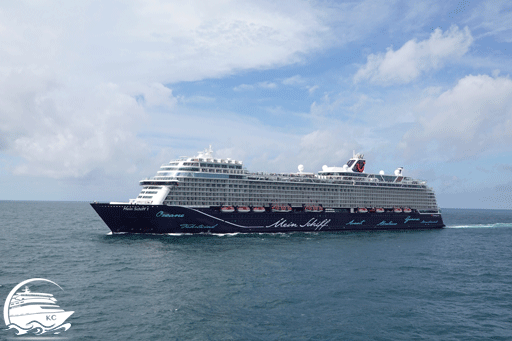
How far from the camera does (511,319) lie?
85.9ft

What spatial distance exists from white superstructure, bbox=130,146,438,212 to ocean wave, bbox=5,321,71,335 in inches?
1403

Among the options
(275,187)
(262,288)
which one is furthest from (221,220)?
(262,288)

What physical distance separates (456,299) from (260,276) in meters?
17.9

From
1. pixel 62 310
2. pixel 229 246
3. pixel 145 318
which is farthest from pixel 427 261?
pixel 62 310

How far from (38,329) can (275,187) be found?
2119 inches

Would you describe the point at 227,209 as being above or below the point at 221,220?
above

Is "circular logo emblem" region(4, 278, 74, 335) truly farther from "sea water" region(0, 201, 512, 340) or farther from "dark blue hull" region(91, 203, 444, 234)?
"dark blue hull" region(91, 203, 444, 234)

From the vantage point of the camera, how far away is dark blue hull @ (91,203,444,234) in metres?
55.7

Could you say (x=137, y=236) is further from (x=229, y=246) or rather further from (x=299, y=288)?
(x=299, y=288)

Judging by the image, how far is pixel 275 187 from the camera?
7206 centimetres

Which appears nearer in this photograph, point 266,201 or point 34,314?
point 34,314

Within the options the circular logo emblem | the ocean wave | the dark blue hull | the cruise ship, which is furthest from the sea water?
the cruise ship

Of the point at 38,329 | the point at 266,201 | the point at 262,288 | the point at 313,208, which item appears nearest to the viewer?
the point at 38,329

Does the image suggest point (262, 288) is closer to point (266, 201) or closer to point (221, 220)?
point (221, 220)
